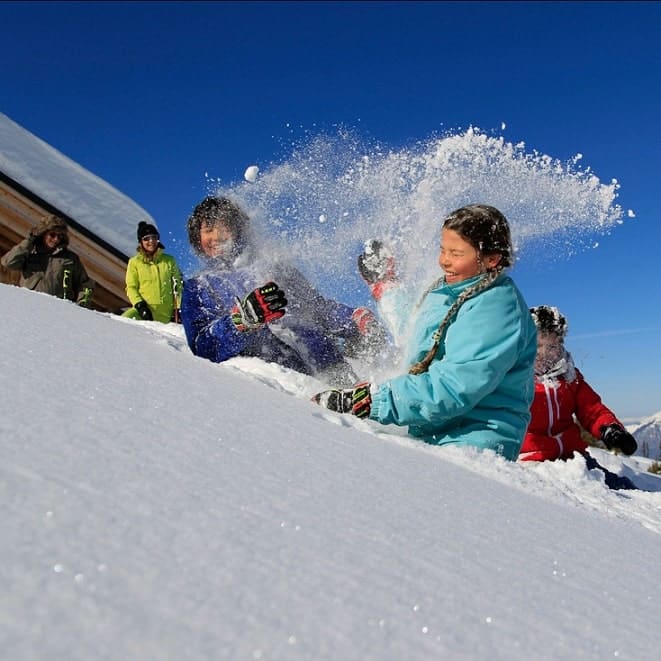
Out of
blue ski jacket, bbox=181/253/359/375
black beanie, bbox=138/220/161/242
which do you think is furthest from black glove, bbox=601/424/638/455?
black beanie, bbox=138/220/161/242

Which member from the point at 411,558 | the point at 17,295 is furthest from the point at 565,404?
the point at 411,558

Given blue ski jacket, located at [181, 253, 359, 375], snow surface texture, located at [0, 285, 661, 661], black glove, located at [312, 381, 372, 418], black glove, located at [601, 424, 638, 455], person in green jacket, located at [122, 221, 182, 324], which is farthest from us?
person in green jacket, located at [122, 221, 182, 324]

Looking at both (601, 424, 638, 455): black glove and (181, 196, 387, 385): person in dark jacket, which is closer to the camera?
(181, 196, 387, 385): person in dark jacket

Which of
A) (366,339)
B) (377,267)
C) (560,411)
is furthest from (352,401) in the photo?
(560,411)

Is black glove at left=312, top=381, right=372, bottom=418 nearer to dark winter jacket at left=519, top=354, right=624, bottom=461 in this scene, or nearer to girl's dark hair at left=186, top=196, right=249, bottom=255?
girl's dark hair at left=186, top=196, right=249, bottom=255

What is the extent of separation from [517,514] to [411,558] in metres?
0.56

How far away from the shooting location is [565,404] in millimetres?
3900

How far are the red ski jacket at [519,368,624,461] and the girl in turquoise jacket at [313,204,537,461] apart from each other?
1.53 metres

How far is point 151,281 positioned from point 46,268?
3.15 feet

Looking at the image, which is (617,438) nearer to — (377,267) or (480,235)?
(377,267)

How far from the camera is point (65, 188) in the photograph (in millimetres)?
8625

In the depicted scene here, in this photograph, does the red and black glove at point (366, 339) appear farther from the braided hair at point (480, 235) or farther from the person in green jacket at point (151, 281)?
the person in green jacket at point (151, 281)

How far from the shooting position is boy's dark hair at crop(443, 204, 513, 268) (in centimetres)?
226

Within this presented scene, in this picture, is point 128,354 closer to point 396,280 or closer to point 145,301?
point 396,280
